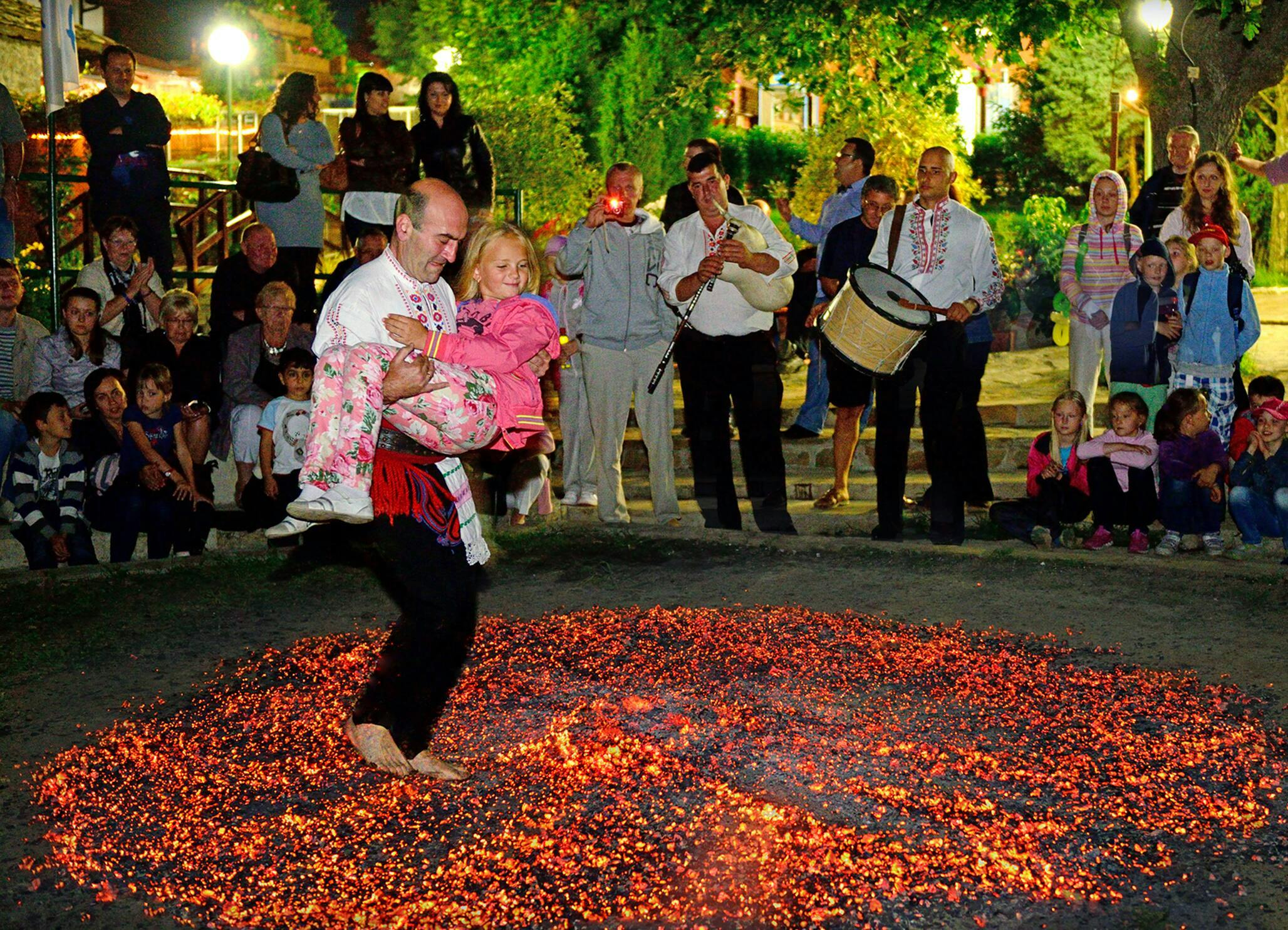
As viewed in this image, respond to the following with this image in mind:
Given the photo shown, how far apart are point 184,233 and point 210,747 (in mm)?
9324

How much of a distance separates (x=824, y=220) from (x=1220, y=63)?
4.20 m

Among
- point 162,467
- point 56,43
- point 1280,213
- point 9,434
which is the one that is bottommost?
point 162,467

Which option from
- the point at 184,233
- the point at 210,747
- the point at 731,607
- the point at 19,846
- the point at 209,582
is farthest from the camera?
the point at 184,233

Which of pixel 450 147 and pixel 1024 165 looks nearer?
pixel 450 147

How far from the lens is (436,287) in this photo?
5.20m

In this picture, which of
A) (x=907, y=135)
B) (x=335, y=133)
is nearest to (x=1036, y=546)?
(x=907, y=135)

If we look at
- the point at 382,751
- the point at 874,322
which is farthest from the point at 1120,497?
the point at 382,751

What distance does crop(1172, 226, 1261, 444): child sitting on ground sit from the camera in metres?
9.74

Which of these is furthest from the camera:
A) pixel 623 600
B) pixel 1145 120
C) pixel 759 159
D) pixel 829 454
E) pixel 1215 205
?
pixel 759 159

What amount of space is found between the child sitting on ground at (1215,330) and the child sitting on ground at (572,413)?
3899 mm

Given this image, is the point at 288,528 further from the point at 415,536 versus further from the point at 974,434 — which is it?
the point at 974,434

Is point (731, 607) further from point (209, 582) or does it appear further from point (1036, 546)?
point (209, 582)

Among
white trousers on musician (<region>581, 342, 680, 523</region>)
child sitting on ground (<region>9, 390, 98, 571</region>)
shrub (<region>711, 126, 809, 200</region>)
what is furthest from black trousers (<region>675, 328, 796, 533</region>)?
shrub (<region>711, 126, 809, 200</region>)

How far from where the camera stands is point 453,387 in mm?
4934
